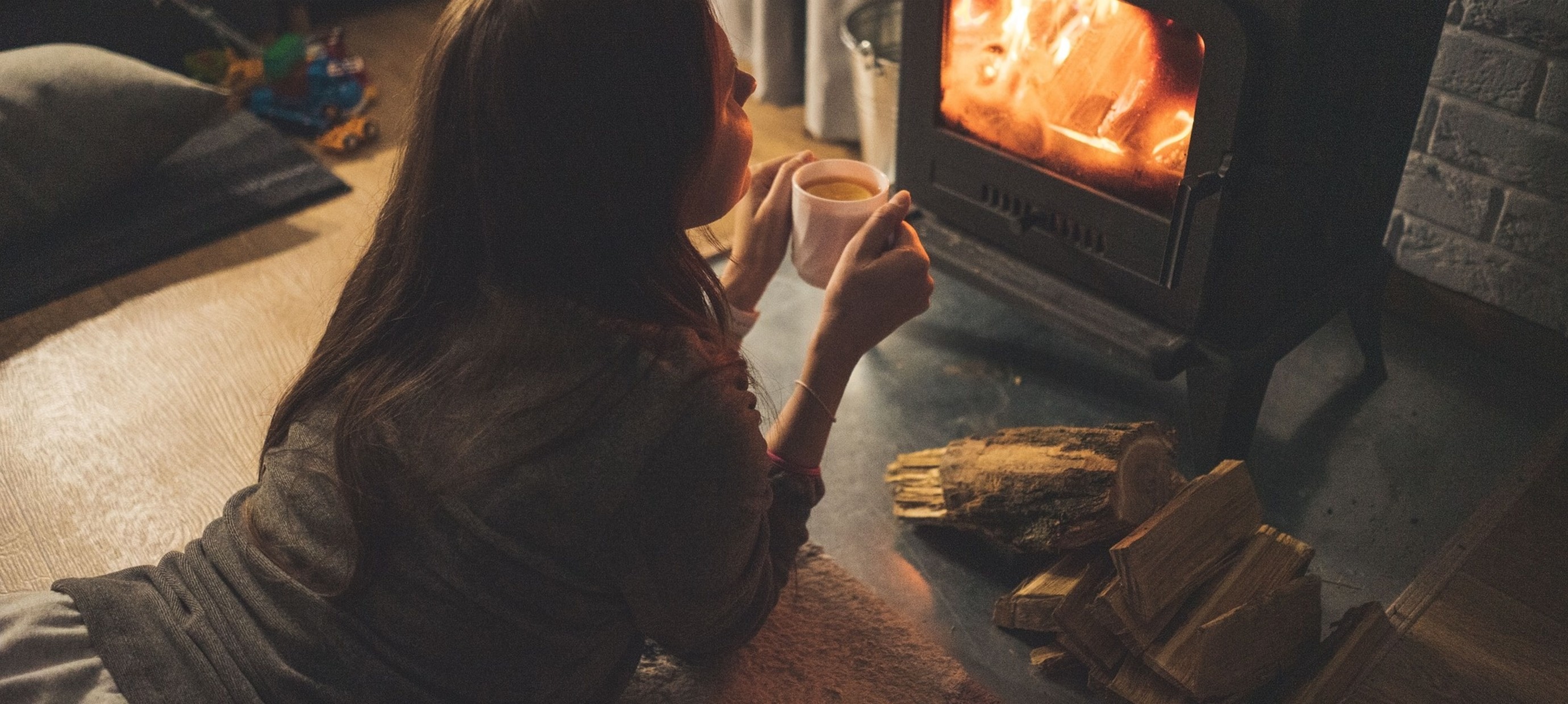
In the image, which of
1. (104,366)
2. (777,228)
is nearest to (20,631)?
(777,228)

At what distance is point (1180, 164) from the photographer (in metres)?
1.43

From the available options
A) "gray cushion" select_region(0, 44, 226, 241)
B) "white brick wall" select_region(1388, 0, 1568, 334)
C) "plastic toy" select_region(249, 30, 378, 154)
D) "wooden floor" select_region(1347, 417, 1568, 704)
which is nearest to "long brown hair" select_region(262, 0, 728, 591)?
"wooden floor" select_region(1347, 417, 1568, 704)

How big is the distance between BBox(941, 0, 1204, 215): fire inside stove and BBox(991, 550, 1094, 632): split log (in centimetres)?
45

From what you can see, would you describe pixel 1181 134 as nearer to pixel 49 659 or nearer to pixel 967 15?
pixel 967 15

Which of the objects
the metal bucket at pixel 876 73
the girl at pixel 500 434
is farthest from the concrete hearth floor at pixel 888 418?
the girl at pixel 500 434

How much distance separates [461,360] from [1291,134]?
0.95m

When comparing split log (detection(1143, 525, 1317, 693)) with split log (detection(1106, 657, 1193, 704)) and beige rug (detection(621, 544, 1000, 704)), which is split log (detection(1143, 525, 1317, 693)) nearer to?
split log (detection(1106, 657, 1193, 704))

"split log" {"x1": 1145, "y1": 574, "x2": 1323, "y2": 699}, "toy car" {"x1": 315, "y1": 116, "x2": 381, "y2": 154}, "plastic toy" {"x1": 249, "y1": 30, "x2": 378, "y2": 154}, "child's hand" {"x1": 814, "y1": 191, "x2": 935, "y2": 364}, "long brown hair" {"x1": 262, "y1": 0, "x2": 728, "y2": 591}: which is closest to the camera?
"long brown hair" {"x1": 262, "y1": 0, "x2": 728, "y2": 591}

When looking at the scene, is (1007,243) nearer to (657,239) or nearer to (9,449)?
(657,239)

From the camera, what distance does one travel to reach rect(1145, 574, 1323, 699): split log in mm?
1241

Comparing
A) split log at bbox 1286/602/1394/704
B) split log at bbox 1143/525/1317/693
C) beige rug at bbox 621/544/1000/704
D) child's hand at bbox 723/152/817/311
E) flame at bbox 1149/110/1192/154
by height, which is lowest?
beige rug at bbox 621/544/1000/704

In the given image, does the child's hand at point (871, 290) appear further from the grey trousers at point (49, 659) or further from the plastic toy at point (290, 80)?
the plastic toy at point (290, 80)

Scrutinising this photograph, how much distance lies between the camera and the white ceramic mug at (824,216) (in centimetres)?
120

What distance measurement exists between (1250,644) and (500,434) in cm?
85
